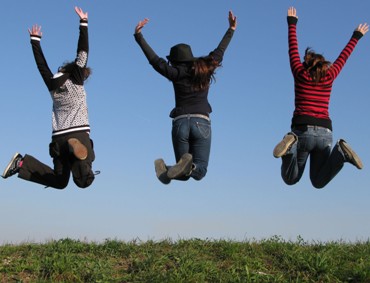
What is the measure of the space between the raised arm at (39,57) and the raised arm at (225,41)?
2800mm

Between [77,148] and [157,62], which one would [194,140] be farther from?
[77,148]

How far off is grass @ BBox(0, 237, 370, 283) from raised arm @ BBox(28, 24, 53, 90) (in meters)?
3.00

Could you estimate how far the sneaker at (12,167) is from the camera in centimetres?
1062

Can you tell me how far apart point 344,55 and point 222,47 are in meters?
2.04

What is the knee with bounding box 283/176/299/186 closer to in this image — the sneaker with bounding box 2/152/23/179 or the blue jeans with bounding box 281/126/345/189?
the blue jeans with bounding box 281/126/345/189

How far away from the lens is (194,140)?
32.4ft

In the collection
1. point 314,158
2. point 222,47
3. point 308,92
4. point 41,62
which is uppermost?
point 222,47

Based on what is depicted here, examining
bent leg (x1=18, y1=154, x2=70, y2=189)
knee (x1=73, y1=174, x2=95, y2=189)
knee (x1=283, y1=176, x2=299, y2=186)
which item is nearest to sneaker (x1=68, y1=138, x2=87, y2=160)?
knee (x1=73, y1=174, x2=95, y2=189)

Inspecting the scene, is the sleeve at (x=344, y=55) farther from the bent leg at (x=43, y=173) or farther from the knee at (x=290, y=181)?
the bent leg at (x=43, y=173)

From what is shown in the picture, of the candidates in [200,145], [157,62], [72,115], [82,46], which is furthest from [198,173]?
[82,46]

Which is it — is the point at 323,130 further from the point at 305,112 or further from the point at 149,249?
the point at 149,249

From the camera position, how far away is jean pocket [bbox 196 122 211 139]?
383 inches

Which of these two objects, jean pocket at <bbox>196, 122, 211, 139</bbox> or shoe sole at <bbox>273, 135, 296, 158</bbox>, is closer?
shoe sole at <bbox>273, 135, 296, 158</bbox>

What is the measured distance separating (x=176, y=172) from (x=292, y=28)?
3087 mm
